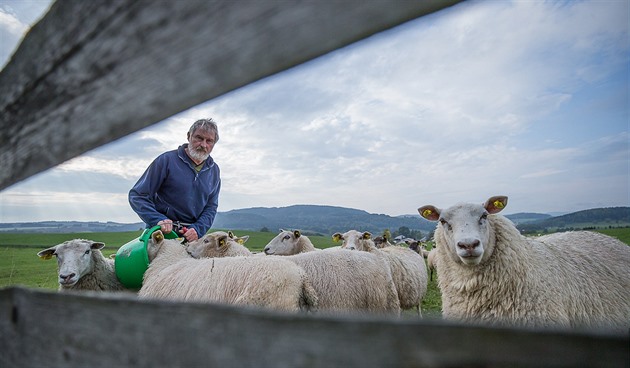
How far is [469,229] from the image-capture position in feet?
15.6

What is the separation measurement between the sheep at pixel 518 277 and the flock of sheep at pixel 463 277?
0.04 ft

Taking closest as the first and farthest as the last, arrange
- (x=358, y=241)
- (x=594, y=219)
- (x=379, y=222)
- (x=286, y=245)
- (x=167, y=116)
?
(x=167, y=116), (x=286, y=245), (x=358, y=241), (x=594, y=219), (x=379, y=222)

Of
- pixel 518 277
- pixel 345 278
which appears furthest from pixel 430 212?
pixel 345 278

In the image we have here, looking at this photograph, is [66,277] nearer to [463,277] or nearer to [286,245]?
[286,245]

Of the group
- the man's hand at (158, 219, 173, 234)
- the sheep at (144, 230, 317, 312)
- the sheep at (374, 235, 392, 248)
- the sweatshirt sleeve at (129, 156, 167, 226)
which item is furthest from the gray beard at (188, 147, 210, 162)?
the sheep at (374, 235, 392, 248)

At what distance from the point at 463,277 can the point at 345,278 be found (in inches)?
78.6

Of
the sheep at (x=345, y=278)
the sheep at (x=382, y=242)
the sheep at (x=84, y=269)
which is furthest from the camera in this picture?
the sheep at (x=382, y=242)

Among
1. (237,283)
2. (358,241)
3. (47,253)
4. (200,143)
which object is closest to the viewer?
(237,283)

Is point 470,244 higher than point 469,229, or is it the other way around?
point 469,229

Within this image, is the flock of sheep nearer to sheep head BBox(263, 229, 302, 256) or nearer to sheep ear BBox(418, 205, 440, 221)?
sheep ear BBox(418, 205, 440, 221)

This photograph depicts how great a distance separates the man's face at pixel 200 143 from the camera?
5578 millimetres

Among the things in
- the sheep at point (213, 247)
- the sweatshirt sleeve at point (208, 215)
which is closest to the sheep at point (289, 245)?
the sheep at point (213, 247)

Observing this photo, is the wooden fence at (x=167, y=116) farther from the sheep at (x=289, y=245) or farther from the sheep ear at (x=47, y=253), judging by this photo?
the sheep at (x=289, y=245)

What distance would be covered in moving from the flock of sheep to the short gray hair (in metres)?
1.79
